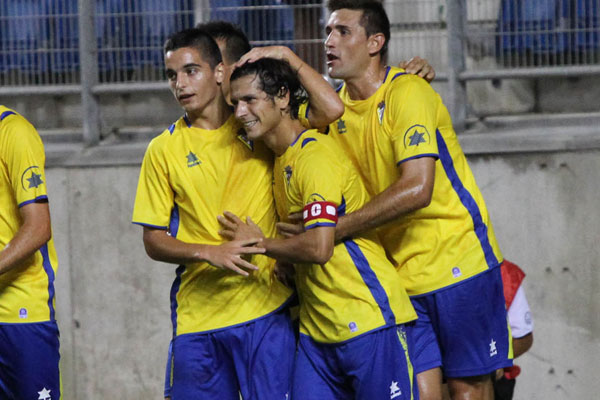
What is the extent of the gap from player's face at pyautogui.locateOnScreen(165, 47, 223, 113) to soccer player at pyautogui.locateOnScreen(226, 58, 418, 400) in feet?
0.75

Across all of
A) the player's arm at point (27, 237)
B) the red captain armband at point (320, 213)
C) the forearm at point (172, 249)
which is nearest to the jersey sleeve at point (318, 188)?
the red captain armband at point (320, 213)

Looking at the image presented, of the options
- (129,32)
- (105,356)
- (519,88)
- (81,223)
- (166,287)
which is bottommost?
(105,356)

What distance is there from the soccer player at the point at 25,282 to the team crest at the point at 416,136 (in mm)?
1667

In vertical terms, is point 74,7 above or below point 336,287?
above

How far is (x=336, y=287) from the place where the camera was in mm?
4359

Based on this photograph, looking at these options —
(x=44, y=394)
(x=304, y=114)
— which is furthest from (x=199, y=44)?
(x=44, y=394)

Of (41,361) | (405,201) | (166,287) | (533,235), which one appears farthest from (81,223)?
(405,201)

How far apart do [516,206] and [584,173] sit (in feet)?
1.60

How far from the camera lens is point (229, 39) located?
5.03 m

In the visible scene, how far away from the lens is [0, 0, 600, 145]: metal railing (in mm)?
7320

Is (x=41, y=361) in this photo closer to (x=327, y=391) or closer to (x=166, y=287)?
(x=327, y=391)

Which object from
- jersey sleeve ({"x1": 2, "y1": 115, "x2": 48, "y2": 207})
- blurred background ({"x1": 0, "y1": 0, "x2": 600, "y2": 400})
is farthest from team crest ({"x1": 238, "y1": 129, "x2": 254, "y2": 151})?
blurred background ({"x1": 0, "y1": 0, "x2": 600, "y2": 400})

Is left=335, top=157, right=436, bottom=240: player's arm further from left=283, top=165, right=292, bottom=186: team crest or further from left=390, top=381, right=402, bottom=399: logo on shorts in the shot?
left=390, top=381, right=402, bottom=399: logo on shorts

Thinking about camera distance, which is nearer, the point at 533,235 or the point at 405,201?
the point at 405,201
